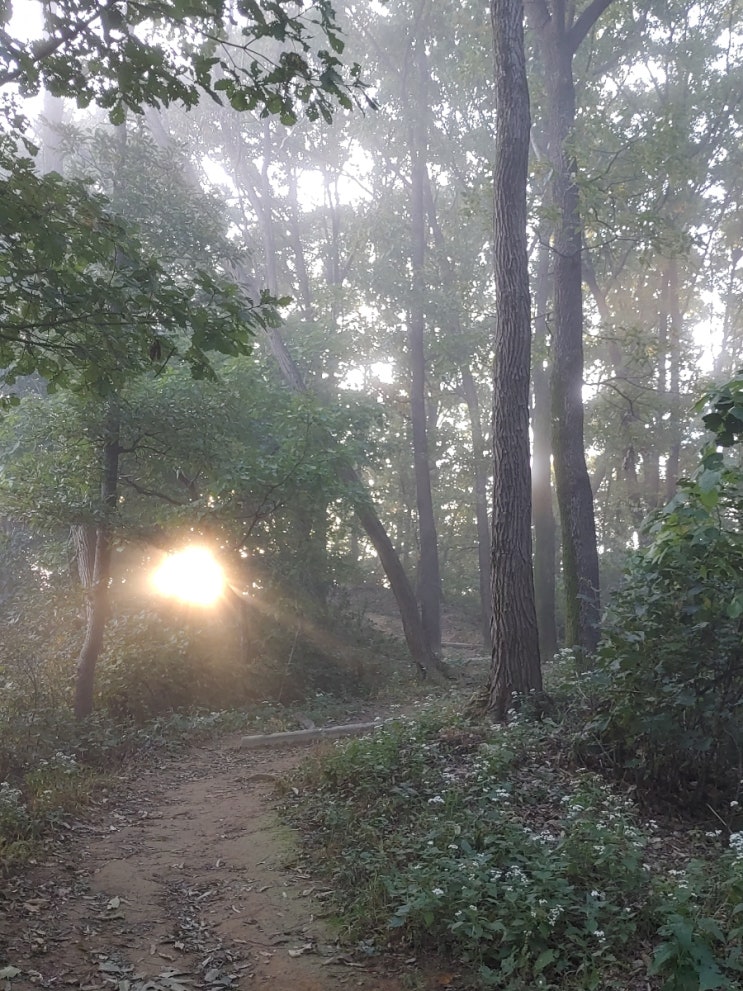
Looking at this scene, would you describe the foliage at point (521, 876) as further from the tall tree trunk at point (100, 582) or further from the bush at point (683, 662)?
the tall tree trunk at point (100, 582)

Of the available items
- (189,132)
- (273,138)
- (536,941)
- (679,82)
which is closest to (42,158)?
(189,132)

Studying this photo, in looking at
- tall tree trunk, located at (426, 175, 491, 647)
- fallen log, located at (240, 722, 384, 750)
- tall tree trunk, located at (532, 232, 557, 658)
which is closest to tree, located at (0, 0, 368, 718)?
fallen log, located at (240, 722, 384, 750)

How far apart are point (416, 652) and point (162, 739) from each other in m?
8.66

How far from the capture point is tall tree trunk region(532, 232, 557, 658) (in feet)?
59.3

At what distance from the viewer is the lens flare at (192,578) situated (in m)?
13.0

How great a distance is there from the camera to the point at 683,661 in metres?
6.25

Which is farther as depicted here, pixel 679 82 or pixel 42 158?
pixel 42 158

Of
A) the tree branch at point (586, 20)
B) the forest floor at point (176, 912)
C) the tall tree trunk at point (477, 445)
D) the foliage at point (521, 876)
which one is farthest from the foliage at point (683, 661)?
the tall tree trunk at point (477, 445)

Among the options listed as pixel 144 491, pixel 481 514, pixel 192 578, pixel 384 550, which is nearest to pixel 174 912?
pixel 144 491

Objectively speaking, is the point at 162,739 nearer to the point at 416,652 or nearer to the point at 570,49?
the point at 416,652

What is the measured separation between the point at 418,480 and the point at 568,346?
34.3 feet

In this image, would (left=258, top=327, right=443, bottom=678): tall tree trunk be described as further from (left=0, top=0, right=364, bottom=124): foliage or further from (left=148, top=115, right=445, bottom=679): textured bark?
(left=0, top=0, right=364, bottom=124): foliage

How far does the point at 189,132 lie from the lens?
2683cm

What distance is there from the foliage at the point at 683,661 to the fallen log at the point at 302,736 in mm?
5009
